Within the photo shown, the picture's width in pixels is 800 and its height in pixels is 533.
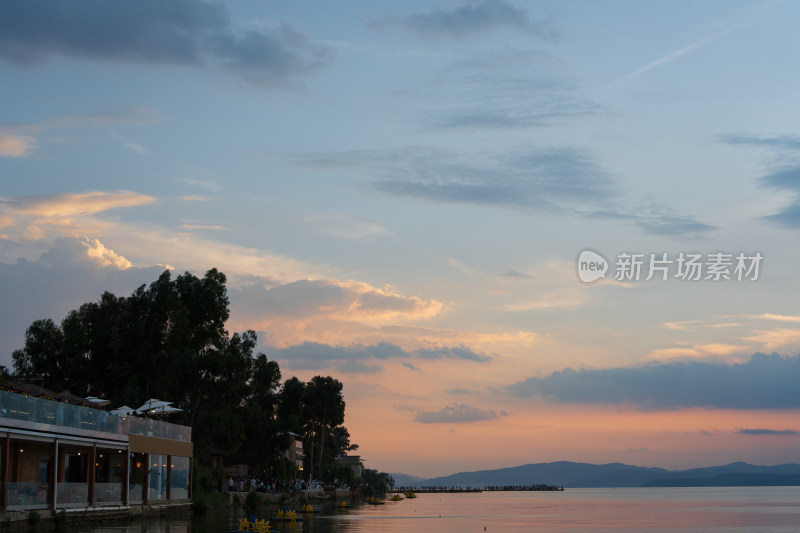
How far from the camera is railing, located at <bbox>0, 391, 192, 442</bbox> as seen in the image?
32844 mm

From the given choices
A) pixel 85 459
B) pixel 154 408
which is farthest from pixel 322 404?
pixel 85 459

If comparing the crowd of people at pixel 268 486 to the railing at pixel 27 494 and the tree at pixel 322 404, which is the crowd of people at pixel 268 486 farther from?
the railing at pixel 27 494

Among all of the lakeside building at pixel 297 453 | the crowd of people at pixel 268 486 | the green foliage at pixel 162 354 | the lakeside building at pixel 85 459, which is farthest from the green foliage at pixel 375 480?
the lakeside building at pixel 85 459

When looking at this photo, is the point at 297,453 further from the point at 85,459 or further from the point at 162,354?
the point at 85,459

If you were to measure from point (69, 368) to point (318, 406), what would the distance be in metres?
56.1

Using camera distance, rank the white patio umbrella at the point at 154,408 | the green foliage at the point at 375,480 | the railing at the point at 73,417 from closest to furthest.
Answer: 1. the railing at the point at 73,417
2. the white patio umbrella at the point at 154,408
3. the green foliage at the point at 375,480

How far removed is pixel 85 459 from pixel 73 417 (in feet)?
22.3

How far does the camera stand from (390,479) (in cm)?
19400

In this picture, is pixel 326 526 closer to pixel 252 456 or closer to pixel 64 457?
pixel 64 457

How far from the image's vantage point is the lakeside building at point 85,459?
33.7 meters

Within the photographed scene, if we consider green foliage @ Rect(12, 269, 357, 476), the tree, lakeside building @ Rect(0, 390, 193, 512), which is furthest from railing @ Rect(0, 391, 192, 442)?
the tree

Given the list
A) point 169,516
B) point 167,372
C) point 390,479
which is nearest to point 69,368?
point 167,372

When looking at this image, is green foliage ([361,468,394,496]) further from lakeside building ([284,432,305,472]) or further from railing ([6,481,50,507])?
railing ([6,481,50,507])

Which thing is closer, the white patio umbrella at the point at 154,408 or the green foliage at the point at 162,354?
the white patio umbrella at the point at 154,408
